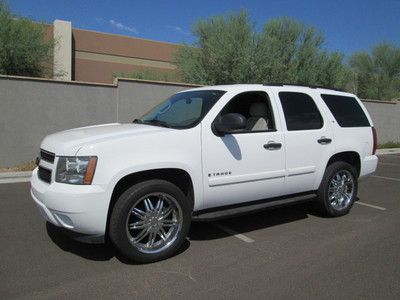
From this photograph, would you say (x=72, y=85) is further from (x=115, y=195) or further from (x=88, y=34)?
(x=88, y=34)

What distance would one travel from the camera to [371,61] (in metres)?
30.6

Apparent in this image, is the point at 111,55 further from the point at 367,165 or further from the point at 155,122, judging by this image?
the point at 155,122

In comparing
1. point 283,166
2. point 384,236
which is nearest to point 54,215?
point 283,166

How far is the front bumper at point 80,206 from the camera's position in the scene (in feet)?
13.8

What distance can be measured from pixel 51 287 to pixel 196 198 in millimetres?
1745

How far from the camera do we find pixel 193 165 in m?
4.81

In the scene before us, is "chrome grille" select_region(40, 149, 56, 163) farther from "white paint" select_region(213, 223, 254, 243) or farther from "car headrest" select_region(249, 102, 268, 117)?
"car headrest" select_region(249, 102, 268, 117)

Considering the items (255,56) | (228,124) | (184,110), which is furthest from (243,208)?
(255,56)

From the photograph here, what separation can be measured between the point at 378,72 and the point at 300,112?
27365 mm

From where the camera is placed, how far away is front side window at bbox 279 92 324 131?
19.3 ft

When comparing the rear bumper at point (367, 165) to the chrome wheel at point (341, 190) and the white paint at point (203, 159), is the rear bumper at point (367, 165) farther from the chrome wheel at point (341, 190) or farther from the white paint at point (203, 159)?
the white paint at point (203, 159)

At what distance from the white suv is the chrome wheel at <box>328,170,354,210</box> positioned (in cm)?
2

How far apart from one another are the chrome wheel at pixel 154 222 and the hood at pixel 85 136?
2.36 feet

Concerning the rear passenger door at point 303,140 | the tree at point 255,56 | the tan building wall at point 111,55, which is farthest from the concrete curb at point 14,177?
the tan building wall at point 111,55
